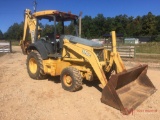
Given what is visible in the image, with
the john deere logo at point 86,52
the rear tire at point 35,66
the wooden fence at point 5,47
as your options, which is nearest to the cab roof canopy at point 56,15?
the rear tire at point 35,66

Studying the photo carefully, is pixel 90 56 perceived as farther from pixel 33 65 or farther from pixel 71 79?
pixel 33 65

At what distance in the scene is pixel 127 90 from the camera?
6.33 m

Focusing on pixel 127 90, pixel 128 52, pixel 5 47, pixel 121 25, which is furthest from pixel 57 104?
pixel 121 25

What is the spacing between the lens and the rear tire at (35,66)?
8.02 meters

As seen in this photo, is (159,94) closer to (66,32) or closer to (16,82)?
(66,32)

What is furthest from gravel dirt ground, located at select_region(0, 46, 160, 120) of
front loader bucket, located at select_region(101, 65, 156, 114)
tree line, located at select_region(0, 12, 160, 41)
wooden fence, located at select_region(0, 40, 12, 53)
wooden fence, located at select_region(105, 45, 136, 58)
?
tree line, located at select_region(0, 12, 160, 41)

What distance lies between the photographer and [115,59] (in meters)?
6.45

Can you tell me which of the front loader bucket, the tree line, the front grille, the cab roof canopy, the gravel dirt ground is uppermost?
the tree line

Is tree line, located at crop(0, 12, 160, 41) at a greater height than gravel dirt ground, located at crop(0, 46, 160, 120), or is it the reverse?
tree line, located at crop(0, 12, 160, 41)

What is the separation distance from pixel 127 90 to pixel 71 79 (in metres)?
1.78

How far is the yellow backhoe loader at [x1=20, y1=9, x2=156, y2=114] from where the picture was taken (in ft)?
18.7

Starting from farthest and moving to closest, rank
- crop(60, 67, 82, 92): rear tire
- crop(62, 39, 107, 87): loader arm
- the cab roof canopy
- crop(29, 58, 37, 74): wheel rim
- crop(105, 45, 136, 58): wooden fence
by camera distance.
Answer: crop(105, 45, 136, 58): wooden fence
crop(29, 58, 37, 74): wheel rim
the cab roof canopy
crop(60, 67, 82, 92): rear tire
crop(62, 39, 107, 87): loader arm

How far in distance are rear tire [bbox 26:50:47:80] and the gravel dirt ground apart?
17.1 inches

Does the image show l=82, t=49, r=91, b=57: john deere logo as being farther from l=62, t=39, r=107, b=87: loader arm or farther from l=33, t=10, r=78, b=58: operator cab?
l=33, t=10, r=78, b=58: operator cab
